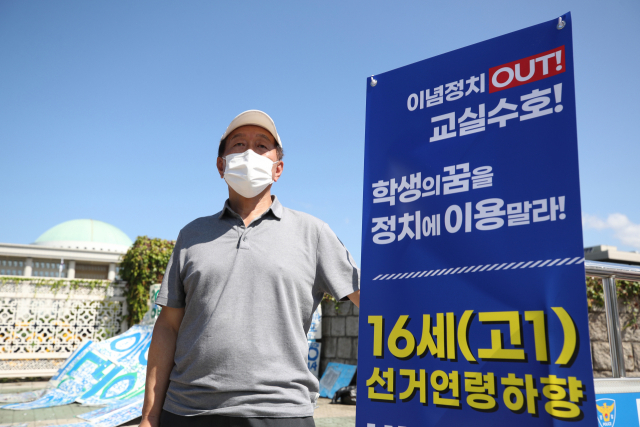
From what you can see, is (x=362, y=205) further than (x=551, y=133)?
Yes

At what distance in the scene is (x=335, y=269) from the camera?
1729 millimetres

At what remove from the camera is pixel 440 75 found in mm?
1589

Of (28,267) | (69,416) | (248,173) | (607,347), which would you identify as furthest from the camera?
(28,267)

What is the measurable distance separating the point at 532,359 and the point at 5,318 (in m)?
11.0

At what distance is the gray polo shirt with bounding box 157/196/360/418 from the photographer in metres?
1.51

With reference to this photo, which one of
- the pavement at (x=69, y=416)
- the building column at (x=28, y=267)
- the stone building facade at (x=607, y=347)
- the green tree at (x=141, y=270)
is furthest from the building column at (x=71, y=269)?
the stone building facade at (x=607, y=347)

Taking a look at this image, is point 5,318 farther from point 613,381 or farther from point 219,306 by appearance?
point 613,381

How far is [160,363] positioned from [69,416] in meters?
5.13

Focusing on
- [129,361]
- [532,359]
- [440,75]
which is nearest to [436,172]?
[440,75]

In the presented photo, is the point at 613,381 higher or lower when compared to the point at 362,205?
lower

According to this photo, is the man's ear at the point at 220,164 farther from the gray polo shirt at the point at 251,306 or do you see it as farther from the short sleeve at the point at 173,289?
the short sleeve at the point at 173,289

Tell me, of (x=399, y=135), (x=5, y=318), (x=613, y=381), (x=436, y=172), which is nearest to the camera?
(x=436, y=172)

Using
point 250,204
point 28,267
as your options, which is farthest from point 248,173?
point 28,267

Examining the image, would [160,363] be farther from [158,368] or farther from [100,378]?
[100,378]
